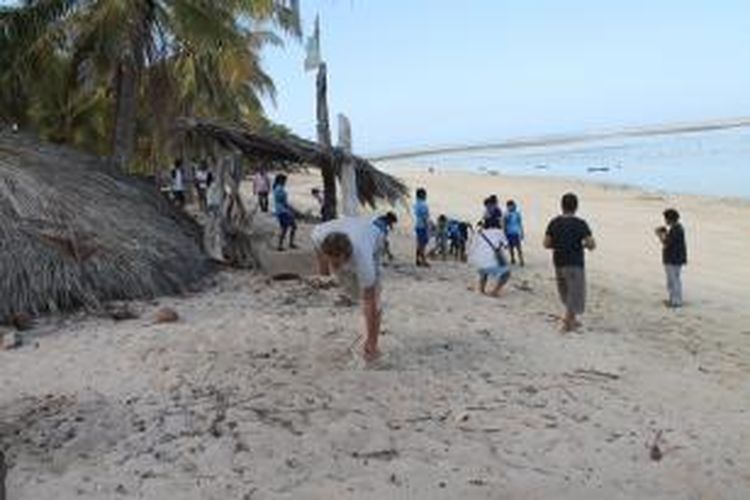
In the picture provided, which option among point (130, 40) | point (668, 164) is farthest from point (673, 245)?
point (668, 164)

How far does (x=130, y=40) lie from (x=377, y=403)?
39.6 ft

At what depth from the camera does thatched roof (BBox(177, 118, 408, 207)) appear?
17047 mm

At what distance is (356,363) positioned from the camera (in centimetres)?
1054

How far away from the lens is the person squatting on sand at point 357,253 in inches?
394

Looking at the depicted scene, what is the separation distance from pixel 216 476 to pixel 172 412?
3.98 ft

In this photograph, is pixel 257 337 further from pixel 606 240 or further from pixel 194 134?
pixel 606 240

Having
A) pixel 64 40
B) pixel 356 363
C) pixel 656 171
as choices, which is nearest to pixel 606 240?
pixel 64 40

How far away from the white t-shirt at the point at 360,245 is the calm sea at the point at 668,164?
1372 inches

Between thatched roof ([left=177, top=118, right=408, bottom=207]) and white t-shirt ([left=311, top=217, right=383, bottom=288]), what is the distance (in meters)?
6.48

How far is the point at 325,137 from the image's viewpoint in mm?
17828

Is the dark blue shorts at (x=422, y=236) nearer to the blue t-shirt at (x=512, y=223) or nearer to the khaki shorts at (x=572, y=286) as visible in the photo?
the blue t-shirt at (x=512, y=223)

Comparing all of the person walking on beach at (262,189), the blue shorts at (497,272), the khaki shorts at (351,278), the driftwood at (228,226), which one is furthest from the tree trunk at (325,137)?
the person walking on beach at (262,189)

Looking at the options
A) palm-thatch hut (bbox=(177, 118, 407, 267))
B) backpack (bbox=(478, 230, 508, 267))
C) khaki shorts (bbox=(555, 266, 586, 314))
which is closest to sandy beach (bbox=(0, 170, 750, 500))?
khaki shorts (bbox=(555, 266, 586, 314))

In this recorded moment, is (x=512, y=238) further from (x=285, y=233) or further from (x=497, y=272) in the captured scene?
(x=497, y=272)
